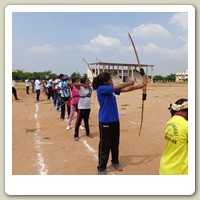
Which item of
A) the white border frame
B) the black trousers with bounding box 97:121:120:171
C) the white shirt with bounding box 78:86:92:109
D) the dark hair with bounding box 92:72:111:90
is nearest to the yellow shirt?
the white border frame

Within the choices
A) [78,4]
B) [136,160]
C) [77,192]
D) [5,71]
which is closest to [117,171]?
[136,160]

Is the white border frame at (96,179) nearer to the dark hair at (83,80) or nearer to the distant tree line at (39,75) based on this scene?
the distant tree line at (39,75)

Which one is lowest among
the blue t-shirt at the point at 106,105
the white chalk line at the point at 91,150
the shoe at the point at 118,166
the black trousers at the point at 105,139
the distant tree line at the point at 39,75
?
the shoe at the point at 118,166

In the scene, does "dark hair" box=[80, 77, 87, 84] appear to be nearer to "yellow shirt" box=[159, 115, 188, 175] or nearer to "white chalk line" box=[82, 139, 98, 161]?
"white chalk line" box=[82, 139, 98, 161]

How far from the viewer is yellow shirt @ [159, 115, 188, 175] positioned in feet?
9.31

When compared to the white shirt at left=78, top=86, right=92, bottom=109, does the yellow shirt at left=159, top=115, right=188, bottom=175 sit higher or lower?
lower

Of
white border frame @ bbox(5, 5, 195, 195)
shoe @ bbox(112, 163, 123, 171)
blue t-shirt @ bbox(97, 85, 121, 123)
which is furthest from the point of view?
shoe @ bbox(112, 163, 123, 171)

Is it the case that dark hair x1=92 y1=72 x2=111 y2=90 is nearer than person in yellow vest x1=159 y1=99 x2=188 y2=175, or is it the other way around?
person in yellow vest x1=159 y1=99 x2=188 y2=175

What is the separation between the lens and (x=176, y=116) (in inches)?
116

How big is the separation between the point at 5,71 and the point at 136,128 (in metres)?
5.46

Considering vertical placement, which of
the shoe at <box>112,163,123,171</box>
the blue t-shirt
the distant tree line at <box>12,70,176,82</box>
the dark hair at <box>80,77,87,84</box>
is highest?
the distant tree line at <box>12,70,176,82</box>

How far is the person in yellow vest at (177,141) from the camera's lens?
2.84 m

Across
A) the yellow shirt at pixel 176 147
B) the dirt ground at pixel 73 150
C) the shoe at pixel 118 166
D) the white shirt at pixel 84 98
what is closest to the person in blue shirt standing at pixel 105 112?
the shoe at pixel 118 166

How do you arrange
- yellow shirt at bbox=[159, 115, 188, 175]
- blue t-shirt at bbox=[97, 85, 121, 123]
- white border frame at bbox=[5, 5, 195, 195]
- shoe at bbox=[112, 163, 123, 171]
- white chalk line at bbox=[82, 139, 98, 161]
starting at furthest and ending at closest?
1. white chalk line at bbox=[82, 139, 98, 161]
2. shoe at bbox=[112, 163, 123, 171]
3. blue t-shirt at bbox=[97, 85, 121, 123]
4. white border frame at bbox=[5, 5, 195, 195]
5. yellow shirt at bbox=[159, 115, 188, 175]
